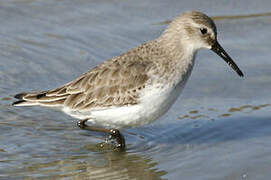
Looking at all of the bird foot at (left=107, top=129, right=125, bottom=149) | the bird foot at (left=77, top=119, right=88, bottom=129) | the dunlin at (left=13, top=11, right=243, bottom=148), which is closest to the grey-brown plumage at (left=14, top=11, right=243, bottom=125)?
the dunlin at (left=13, top=11, right=243, bottom=148)

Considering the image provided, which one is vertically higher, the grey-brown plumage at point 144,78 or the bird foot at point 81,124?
the grey-brown plumage at point 144,78

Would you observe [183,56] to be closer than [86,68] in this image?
Yes

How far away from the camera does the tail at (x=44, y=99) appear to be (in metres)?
9.39

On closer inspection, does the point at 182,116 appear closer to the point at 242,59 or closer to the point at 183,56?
the point at 183,56

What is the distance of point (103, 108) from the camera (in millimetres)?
9219

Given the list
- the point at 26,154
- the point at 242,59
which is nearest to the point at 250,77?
the point at 242,59

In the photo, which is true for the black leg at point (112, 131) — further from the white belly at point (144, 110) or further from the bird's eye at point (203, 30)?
the bird's eye at point (203, 30)

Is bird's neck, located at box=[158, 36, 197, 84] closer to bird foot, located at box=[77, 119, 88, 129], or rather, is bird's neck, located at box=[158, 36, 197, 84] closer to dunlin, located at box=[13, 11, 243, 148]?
dunlin, located at box=[13, 11, 243, 148]

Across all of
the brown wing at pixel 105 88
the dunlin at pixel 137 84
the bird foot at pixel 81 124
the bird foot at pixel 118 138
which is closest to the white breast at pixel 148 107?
the dunlin at pixel 137 84

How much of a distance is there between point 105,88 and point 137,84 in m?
0.56

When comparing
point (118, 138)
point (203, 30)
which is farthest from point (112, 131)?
point (203, 30)

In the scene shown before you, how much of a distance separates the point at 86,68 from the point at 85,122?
1.95 m

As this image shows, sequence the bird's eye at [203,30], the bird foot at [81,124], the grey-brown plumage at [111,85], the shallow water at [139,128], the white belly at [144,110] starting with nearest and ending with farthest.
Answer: the shallow water at [139,128] → the white belly at [144,110] → the grey-brown plumage at [111,85] → the bird's eye at [203,30] → the bird foot at [81,124]

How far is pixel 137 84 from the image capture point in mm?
8969
